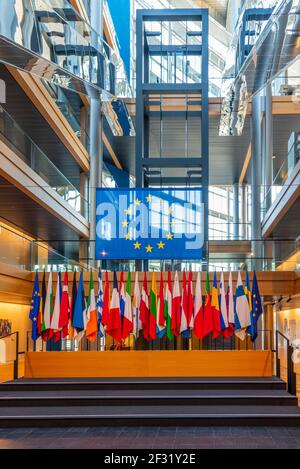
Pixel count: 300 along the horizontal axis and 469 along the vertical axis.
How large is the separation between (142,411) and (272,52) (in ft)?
28.3

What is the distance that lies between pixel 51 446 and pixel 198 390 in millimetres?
4263

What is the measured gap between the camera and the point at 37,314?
15.5 m

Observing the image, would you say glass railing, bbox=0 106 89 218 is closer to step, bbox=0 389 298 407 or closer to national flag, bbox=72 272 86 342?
national flag, bbox=72 272 86 342

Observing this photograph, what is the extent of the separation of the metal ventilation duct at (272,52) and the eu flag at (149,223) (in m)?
3.52

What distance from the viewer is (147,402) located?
1166 centimetres

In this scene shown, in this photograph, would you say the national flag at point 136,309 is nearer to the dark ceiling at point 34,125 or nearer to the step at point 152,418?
the step at point 152,418

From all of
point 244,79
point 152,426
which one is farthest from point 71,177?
point 152,426

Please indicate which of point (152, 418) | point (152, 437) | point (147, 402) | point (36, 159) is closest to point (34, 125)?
point (36, 159)

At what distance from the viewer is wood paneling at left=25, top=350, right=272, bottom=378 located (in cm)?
1390

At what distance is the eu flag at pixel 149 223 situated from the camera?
20.0 m

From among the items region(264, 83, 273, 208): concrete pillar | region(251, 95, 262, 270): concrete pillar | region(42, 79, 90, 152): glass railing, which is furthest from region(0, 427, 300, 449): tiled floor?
region(251, 95, 262, 270): concrete pillar

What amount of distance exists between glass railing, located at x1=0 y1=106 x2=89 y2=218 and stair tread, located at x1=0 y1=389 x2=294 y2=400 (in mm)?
7509

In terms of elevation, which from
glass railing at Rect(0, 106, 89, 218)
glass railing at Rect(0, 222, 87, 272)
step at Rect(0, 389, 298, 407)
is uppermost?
glass railing at Rect(0, 106, 89, 218)
